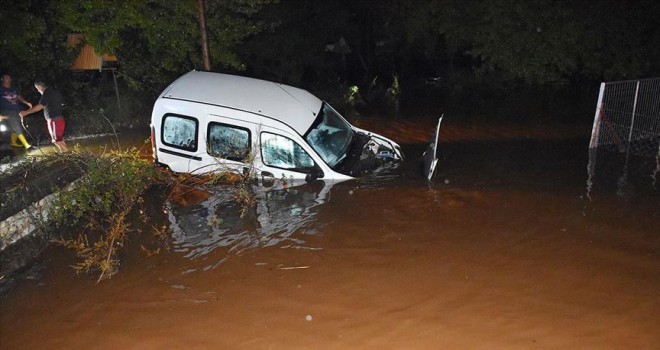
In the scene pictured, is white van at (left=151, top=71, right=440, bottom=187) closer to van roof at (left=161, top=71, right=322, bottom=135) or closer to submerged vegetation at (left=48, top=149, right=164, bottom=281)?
van roof at (left=161, top=71, right=322, bottom=135)

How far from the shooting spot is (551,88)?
20.6m

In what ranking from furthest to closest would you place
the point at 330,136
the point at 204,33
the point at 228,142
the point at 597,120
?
the point at 204,33 → the point at 597,120 → the point at 330,136 → the point at 228,142

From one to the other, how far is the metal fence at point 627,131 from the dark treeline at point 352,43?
6.99m

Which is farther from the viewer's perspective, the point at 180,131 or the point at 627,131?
the point at 627,131

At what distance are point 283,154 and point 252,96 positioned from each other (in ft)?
3.88

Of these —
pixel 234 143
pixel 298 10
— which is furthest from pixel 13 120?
pixel 298 10

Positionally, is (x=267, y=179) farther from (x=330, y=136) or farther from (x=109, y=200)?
(x=109, y=200)

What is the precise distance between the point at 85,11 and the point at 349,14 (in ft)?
45.8

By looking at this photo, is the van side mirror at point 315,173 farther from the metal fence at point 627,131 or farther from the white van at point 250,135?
the metal fence at point 627,131

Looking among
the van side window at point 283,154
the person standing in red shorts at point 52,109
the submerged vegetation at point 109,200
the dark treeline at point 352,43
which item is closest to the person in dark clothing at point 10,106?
the person standing in red shorts at point 52,109

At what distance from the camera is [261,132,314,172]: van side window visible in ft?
26.4

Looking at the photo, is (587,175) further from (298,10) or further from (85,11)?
(298,10)

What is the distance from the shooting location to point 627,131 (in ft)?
33.6

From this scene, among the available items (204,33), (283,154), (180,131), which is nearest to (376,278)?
(283,154)
